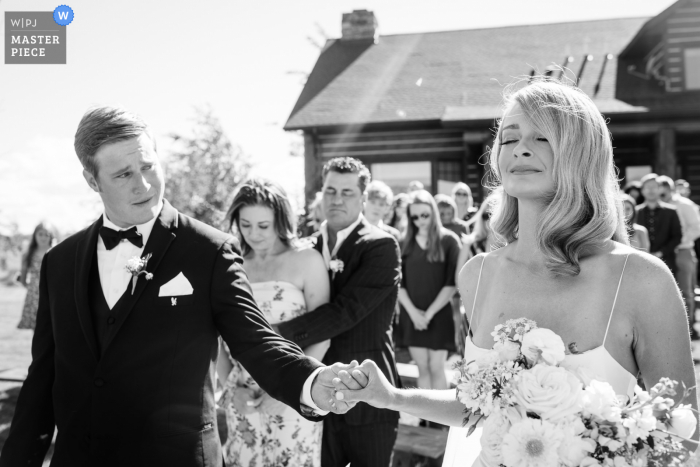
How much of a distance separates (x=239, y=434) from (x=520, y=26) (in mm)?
17958

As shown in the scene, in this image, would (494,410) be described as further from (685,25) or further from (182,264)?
(685,25)

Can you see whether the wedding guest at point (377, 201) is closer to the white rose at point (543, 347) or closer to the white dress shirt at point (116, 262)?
the white dress shirt at point (116, 262)

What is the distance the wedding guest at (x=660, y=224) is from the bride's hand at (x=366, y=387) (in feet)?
24.6

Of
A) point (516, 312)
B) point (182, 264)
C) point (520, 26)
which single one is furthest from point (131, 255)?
point (520, 26)

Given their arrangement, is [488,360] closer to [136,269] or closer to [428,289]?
[136,269]

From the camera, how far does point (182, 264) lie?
235 centimetres

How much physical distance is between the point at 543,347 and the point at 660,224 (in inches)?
308

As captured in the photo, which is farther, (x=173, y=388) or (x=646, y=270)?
(x=173, y=388)

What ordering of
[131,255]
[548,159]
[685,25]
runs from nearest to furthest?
[548,159]
[131,255]
[685,25]

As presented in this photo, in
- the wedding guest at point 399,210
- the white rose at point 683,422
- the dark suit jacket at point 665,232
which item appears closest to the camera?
the white rose at point 683,422

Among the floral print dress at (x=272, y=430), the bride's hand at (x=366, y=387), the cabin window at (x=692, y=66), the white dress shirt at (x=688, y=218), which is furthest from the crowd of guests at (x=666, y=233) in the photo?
the bride's hand at (x=366, y=387)

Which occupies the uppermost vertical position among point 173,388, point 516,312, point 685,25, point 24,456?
point 685,25

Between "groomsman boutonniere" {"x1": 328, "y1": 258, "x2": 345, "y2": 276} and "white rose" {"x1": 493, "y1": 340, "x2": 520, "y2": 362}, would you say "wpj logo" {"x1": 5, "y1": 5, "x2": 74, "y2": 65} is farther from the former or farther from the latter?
"white rose" {"x1": 493, "y1": 340, "x2": 520, "y2": 362}

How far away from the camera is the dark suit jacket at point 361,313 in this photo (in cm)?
355
